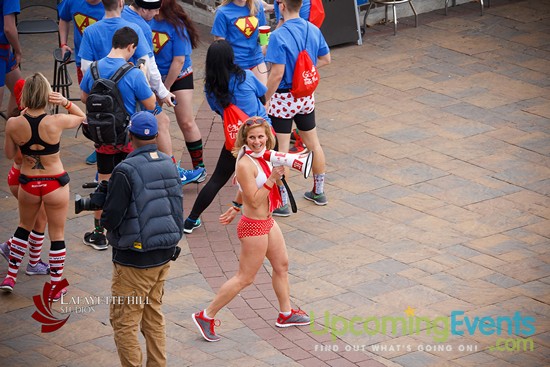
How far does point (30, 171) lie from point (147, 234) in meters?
1.76

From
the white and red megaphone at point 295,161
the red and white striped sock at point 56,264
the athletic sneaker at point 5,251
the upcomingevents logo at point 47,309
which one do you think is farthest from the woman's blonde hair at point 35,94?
the white and red megaphone at point 295,161

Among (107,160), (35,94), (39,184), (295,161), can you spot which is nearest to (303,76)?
(107,160)

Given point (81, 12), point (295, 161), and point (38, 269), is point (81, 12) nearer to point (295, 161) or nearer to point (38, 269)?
point (38, 269)

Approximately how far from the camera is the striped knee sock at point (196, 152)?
34.7 ft

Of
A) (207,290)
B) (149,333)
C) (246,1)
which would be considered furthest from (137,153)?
(246,1)

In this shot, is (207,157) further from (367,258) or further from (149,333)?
(149,333)

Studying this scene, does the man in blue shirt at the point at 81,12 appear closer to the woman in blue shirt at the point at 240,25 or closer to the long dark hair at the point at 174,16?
the long dark hair at the point at 174,16

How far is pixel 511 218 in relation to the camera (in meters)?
9.81

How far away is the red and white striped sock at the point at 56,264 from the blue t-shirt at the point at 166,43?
2629 millimetres

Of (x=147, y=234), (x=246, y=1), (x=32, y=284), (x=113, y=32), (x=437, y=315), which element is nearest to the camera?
(x=147, y=234)

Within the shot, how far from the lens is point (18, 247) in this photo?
8555 mm

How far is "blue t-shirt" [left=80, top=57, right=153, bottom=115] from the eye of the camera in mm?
8961

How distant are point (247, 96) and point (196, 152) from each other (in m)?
1.61

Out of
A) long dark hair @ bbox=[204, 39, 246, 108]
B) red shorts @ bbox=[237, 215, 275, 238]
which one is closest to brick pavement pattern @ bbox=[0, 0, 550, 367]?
red shorts @ bbox=[237, 215, 275, 238]
